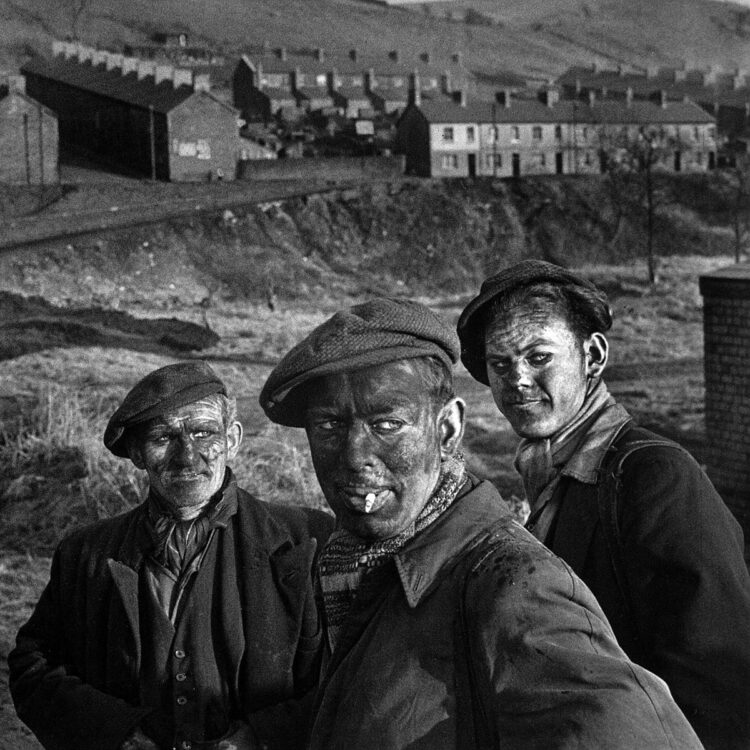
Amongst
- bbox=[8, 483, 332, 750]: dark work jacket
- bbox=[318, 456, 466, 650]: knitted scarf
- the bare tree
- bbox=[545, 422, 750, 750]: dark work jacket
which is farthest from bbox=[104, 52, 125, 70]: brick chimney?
bbox=[318, 456, 466, 650]: knitted scarf

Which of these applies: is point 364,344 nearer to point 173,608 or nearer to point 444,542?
point 444,542

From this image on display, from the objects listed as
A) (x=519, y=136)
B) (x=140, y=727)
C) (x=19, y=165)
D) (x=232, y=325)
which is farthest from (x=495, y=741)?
(x=519, y=136)

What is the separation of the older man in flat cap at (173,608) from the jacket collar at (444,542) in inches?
59.1

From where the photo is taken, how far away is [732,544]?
3180 mm

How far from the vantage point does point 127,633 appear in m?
3.81

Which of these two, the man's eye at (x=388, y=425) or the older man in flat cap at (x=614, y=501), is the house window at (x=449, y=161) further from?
the man's eye at (x=388, y=425)

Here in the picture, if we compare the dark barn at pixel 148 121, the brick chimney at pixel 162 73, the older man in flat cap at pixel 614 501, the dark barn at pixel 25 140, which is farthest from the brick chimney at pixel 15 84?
the older man in flat cap at pixel 614 501

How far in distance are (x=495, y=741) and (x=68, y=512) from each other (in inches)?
334

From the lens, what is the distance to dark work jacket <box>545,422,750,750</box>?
309 cm

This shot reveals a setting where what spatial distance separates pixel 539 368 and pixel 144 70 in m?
57.0

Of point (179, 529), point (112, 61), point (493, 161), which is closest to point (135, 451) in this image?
point (179, 529)

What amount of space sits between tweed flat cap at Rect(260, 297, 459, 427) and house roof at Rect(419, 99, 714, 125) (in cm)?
5412

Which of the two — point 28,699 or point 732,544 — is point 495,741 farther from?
point 28,699

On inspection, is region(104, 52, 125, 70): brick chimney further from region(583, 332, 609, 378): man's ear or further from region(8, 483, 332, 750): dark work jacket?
region(583, 332, 609, 378): man's ear
